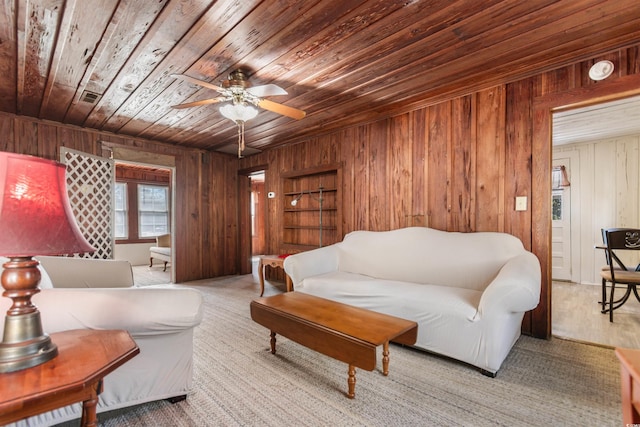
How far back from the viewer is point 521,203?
256cm

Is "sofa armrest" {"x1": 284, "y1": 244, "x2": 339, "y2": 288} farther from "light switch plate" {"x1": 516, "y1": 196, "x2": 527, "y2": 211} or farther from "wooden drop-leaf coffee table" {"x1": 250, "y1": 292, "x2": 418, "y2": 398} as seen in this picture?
"light switch plate" {"x1": 516, "y1": 196, "x2": 527, "y2": 211}

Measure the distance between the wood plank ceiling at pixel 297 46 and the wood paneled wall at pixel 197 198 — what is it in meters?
0.86

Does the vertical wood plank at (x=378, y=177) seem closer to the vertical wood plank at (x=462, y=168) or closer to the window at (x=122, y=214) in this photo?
the vertical wood plank at (x=462, y=168)

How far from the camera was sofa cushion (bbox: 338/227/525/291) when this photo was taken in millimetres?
2461

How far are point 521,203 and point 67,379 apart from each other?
3.18 metres

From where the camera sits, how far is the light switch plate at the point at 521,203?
2545 mm

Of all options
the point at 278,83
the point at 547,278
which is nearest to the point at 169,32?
the point at 278,83

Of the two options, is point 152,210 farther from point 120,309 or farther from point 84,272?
point 120,309

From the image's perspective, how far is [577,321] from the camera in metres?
2.81

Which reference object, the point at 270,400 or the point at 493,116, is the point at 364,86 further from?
the point at 270,400

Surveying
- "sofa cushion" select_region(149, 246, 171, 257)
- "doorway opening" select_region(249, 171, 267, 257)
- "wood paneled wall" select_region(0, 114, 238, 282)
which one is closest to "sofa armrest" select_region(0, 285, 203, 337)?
"wood paneled wall" select_region(0, 114, 238, 282)

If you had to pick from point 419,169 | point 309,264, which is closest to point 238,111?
point 309,264

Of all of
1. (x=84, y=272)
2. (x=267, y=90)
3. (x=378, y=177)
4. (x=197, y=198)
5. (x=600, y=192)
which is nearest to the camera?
(x=267, y=90)

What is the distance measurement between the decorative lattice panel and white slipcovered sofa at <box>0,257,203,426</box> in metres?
2.94
